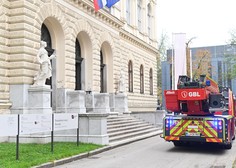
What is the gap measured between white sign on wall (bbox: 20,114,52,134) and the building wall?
398cm

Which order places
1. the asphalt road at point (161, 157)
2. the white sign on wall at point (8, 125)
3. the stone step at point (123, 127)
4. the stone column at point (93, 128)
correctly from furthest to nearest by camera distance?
the stone step at point (123, 127)
the stone column at point (93, 128)
the asphalt road at point (161, 157)
the white sign on wall at point (8, 125)

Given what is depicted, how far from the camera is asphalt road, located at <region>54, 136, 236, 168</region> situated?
11.0 metres

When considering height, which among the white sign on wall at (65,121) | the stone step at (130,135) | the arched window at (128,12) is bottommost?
the stone step at (130,135)

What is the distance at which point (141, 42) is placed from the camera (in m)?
34.9

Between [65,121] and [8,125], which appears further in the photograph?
[65,121]

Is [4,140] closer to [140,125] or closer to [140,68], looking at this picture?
[140,125]

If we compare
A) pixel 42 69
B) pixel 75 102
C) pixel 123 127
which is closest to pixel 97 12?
pixel 75 102

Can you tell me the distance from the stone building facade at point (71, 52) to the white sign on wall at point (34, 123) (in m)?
3.77

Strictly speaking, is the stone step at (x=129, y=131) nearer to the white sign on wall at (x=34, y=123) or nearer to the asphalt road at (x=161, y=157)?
the asphalt road at (x=161, y=157)

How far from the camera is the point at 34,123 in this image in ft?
37.1

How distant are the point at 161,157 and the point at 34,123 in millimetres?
4710

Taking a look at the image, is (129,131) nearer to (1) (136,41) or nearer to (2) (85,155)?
(2) (85,155)

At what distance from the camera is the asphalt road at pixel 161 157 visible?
433 inches

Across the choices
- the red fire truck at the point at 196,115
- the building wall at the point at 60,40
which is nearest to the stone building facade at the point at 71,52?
the building wall at the point at 60,40
